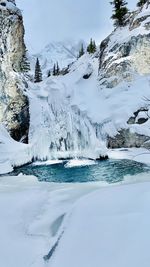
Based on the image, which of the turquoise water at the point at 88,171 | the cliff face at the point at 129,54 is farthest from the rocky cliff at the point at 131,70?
the turquoise water at the point at 88,171

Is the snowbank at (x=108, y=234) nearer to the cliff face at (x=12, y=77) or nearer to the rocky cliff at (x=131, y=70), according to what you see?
the rocky cliff at (x=131, y=70)

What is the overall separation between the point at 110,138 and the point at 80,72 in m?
16.6

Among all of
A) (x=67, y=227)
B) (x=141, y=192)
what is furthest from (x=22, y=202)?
(x=141, y=192)

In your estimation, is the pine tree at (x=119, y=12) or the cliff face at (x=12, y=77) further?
the pine tree at (x=119, y=12)

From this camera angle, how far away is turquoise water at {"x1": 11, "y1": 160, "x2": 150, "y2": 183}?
55.2 feet

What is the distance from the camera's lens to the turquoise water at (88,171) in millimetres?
16812

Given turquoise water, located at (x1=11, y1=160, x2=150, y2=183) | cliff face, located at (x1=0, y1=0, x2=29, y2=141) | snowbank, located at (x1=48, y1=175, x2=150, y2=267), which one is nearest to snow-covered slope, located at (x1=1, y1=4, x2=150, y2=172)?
cliff face, located at (x1=0, y1=0, x2=29, y2=141)

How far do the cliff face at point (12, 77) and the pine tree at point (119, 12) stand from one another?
48.4 ft

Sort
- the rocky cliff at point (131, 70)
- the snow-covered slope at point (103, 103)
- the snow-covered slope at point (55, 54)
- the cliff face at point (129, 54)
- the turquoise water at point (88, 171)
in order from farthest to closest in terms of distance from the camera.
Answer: the snow-covered slope at point (55, 54), the cliff face at point (129, 54), the rocky cliff at point (131, 70), the snow-covered slope at point (103, 103), the turquoise water at point (88, 171)

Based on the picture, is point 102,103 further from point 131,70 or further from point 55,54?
point 55,54

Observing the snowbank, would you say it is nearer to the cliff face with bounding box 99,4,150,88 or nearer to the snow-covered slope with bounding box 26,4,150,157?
the snow-covered slope with bounding box 26,4,150,157

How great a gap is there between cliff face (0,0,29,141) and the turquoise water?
6.49 metres

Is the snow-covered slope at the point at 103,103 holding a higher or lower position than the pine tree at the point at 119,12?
lower

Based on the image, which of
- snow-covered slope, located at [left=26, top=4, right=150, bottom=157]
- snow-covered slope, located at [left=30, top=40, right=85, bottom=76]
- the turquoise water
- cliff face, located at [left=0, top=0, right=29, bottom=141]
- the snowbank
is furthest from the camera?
snow-covered slope, located at [left=30, top=40, right=85, bottom=76]
